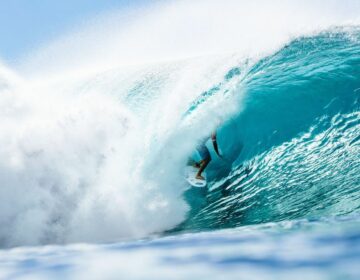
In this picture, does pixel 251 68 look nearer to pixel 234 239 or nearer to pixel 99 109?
pixel 99 109

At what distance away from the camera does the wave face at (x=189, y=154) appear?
209 inches

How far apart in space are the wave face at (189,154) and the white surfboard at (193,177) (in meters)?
0.11

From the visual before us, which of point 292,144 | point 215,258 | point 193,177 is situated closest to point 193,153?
point 193,177

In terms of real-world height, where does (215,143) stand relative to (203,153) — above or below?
above

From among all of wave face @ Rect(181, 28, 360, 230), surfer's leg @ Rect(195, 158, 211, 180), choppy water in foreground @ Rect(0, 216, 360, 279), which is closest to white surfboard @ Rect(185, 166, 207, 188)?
surfer's leg @ Rect(195, 158, 211, 180)

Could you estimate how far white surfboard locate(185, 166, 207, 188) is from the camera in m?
6.16

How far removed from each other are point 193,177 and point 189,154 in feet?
1.75

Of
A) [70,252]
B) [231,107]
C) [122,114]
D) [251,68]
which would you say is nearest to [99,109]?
[122,114]

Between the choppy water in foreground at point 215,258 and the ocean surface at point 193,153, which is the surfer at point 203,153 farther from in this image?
the choppy water in foreground at point 215,258

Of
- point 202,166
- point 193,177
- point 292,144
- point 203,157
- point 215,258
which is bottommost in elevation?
point 215,258

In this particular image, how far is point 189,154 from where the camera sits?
6723 mm

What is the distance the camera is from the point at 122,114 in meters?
7.49

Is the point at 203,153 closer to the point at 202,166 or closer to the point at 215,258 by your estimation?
Answer: the point at 202,166

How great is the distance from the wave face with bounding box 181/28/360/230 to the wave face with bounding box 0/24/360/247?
0.02 meters
